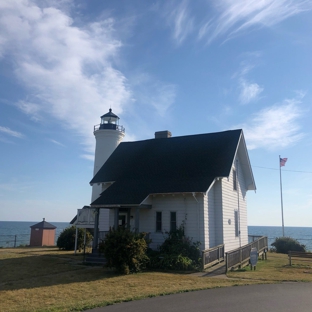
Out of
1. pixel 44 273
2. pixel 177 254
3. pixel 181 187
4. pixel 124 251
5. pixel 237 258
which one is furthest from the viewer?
pixel 181 187

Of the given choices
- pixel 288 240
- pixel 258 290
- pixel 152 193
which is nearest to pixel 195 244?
pixel 152 193

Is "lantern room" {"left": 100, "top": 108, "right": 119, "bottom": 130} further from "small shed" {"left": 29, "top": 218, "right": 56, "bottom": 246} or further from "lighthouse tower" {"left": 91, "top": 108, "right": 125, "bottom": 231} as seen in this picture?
"small shed" {"left": 29, "top": 218, "right": 56, "bottom": 246}


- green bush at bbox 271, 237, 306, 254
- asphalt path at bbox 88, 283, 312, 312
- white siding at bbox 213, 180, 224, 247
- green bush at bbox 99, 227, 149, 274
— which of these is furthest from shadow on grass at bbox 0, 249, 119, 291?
green bush at bbox 271, 237, 306, 254

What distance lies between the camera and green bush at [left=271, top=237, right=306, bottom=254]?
26.0m

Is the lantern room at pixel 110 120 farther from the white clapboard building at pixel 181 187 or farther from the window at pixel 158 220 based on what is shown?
the window at pixel 158 220

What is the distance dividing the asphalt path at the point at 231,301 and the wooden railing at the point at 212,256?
14.6ft

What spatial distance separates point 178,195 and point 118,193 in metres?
3.36

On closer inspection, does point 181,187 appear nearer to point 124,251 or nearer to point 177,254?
point 177,254

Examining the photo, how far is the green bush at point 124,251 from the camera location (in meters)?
13.3

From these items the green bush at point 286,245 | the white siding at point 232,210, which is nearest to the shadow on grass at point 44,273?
the white siding at point 232,210

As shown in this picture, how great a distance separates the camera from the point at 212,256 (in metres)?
15.9

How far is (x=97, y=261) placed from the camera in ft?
54.1

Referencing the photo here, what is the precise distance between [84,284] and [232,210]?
38.6ft

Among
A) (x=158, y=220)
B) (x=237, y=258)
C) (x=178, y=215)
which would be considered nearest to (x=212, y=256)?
(x=237, y=258)
